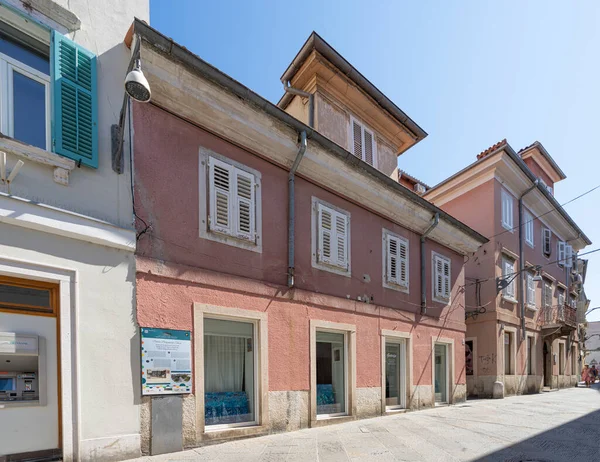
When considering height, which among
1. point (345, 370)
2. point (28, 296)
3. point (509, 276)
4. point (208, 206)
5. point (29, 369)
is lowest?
point (345, 370)

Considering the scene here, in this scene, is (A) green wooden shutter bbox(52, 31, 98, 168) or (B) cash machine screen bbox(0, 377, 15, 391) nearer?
(B) cash machine screen bbox(0, 377, 15, 391)

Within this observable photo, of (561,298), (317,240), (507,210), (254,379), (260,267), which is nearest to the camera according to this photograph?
(254,379)

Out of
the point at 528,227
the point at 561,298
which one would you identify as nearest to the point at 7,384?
the point at 528,227

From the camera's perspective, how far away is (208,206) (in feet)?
23.3

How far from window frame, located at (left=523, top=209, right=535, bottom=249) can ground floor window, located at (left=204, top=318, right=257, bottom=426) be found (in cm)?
1644

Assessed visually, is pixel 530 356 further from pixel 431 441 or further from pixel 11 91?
pixel 11 91

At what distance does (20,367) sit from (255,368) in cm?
367

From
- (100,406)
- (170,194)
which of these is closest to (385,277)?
(170,194)

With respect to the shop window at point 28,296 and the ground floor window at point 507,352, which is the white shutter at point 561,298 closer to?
the ground floor window at point 507,352

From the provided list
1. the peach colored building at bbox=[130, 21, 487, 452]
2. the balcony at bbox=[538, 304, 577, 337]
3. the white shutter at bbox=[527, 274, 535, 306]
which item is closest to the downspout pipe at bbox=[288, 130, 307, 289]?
the peach colored building at bbox=[130, 21, 487, 452]

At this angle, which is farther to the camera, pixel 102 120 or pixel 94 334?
pixel 102 120

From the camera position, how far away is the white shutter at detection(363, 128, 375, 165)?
12.7 m

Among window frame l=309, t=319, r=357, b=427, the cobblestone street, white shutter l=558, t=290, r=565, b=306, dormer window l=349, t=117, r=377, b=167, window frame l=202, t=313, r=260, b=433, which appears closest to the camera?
the cobblestone street

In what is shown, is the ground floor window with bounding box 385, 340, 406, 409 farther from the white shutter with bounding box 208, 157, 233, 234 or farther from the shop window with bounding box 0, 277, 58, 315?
the shop window with bounding box 0, 277, 58, 315
